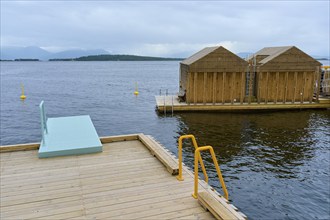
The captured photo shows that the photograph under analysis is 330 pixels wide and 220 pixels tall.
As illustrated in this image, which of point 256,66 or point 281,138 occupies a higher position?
point 256,66

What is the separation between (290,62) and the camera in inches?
1000

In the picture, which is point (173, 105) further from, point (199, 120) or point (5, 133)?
point (5, 133)

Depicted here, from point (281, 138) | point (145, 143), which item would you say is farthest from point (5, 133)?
point (281, 138)

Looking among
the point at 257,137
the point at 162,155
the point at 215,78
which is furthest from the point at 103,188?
the point at 215,78

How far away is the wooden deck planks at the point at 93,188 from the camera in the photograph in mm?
5297

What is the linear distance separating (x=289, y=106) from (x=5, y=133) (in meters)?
23.5

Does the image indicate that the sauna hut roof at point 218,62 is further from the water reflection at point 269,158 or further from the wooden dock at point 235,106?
the water reflection at point 269,158

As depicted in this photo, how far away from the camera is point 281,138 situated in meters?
17.5

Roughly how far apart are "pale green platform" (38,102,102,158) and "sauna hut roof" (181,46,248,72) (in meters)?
14.6

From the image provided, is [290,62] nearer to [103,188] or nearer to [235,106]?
[235,106]

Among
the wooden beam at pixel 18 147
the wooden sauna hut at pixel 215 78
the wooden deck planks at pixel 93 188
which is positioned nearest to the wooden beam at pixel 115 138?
the wooden deck planks at pixel 93 188

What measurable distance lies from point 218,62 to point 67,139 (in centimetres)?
1776

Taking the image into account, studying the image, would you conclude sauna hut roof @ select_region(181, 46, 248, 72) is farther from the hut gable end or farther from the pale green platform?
the pale green platform

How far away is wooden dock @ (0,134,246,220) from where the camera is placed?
205 inches
